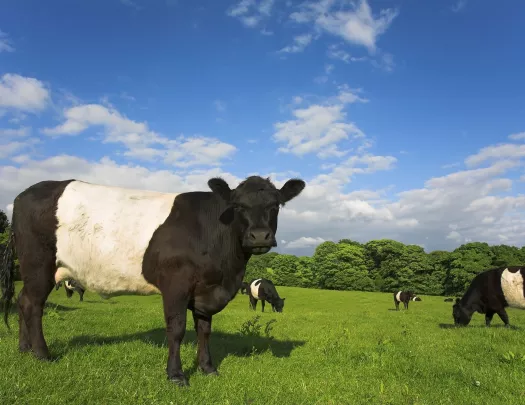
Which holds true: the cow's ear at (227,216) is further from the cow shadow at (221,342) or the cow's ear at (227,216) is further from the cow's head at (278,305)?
the cow's head at (278,305)

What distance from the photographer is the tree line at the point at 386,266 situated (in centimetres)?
6372

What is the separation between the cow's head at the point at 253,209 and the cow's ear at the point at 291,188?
0.27 metres

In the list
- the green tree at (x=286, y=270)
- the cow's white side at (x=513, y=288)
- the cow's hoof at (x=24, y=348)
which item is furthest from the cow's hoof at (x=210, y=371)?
the green tree at (x=286, y=270)

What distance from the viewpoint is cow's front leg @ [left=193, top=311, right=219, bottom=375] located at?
6.34m

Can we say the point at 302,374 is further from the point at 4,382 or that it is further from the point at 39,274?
the point at 39,274

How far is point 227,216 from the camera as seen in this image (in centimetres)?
652

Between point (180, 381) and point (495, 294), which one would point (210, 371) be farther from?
point (495, 294)

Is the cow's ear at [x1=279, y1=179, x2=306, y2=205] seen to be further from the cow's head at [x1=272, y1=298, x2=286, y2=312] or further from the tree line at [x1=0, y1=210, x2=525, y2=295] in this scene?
the tree line at [x1=0, y1=210, x2=525, y2=295]

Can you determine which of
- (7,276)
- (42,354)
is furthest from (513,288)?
(7,276)

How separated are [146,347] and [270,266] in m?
85.7

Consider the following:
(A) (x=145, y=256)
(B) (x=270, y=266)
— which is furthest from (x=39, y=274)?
(B) (x=270, y=266)

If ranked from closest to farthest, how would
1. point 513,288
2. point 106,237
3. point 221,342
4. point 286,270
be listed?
point 106,237 → point 221,342 → point 513,288 → point 286,270

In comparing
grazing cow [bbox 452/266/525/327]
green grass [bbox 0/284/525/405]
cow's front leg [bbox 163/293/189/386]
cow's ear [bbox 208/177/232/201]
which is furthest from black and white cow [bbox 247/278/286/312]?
cow's front leg [bbox 163/293/189/386]

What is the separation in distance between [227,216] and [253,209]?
680mm
